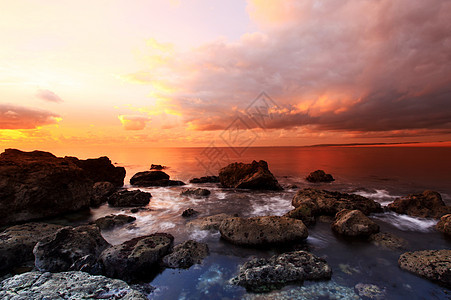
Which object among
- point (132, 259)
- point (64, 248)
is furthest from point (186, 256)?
point (64, 248)

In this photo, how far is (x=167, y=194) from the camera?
22656mm

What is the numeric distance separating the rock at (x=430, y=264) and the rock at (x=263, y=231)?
3.84m

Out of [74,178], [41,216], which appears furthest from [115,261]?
[74,178]

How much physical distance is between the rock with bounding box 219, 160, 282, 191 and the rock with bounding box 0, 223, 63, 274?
1909 centimetres

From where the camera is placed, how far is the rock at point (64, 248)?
7340 mm

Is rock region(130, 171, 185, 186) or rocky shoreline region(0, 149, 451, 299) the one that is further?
rock region(130, 171, 185, 186)

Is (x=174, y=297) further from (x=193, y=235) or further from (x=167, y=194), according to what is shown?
(x=167, y=194)

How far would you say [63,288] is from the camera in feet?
16.6

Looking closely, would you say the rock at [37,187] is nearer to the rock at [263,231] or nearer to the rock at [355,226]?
the rock at [263,231]

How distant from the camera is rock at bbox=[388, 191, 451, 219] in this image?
44.7 ft

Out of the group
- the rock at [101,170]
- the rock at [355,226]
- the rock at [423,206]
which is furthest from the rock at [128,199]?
the rock at [423,206]

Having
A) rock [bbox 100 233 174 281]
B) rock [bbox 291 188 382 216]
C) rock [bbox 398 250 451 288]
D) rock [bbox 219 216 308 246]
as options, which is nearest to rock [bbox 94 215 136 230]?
rock [bbox 100 233 174 281]

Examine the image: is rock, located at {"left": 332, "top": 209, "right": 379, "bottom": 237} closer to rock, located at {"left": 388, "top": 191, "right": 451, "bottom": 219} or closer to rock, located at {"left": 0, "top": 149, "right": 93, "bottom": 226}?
rock, located at {"left": 388, "top": 191, "right": 451, "bottom": 219}

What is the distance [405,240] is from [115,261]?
44.2 feet
